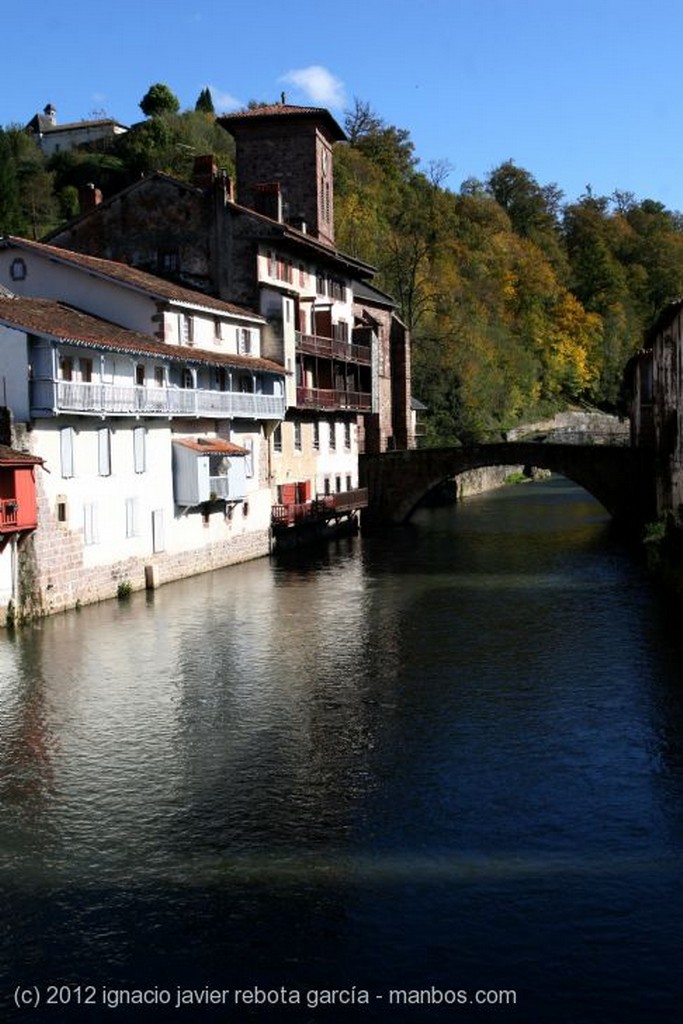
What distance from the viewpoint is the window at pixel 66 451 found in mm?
37438

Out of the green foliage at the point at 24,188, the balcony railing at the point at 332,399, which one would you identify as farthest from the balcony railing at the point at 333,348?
the green foliage at the point at 24,188

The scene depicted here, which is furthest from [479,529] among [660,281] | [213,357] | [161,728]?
[660,281]

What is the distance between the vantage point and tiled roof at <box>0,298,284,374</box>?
36.5 metres

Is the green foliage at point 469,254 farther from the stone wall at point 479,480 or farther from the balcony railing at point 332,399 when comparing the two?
the balcony railing at point 332,399

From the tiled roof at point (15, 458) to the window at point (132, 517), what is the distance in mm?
6812

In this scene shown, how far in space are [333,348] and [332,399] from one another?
2.89m

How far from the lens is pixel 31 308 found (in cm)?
4012

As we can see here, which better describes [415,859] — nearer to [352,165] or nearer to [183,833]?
[183,833]

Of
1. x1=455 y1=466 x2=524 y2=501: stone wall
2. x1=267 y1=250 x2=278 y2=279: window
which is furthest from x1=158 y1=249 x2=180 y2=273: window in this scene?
x1=455 y1=466 x2=524 y2=501: stone wall

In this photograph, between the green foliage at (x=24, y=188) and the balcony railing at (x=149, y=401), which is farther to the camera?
the green foliage at (x=24, y=188)

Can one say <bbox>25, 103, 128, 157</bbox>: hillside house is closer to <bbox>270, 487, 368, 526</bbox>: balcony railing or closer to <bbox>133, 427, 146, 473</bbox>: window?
<bbox>270, 487, 368, 526</bbox>: balcony railing

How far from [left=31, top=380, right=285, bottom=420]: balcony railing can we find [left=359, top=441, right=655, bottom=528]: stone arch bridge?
14.6 m

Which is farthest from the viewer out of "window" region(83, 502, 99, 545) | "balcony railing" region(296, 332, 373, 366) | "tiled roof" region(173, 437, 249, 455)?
"balcony railing" region(296, 332, 373, 366)

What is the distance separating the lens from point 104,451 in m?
40.3
